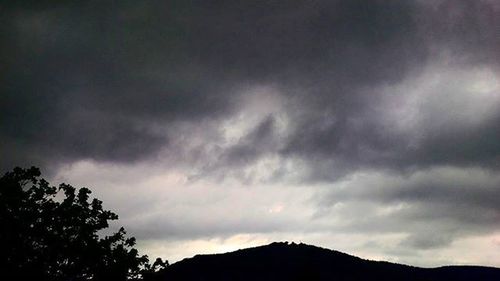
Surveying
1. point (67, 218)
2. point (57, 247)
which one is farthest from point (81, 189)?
point (57, 247)

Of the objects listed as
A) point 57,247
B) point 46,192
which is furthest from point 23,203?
point 57,247

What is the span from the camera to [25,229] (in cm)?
2591

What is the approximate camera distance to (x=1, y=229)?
83.0 feet

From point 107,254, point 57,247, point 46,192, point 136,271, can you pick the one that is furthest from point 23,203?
point 136,271

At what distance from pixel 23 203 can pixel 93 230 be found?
425 centimetres

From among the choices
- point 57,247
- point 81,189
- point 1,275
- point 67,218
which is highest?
point 81,189

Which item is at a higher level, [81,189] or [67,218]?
[81,189]

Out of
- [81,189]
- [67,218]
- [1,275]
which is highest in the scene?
[81,189]

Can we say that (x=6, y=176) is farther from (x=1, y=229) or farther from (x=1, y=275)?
(x=1, y=275)

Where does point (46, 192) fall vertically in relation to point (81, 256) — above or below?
above

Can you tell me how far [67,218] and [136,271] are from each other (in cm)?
521

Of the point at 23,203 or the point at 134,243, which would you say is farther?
the point at 134,243

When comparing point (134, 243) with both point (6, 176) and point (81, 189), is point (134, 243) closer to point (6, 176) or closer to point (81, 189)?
point (81, 189)

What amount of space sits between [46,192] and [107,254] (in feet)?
16.9
